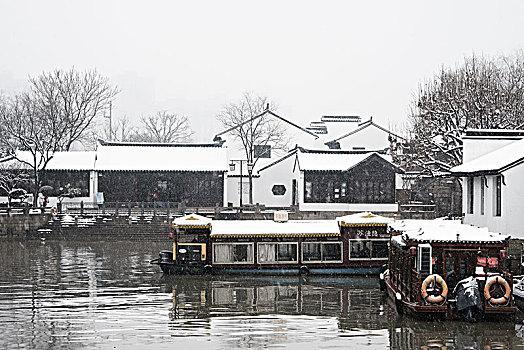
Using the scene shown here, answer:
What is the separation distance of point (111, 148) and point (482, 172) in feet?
116

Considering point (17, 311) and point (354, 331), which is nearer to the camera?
point (354, 331)

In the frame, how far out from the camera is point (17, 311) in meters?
22.2

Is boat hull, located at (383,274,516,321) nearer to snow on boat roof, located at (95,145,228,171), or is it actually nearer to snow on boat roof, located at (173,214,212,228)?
snow on boat roof, located at (173,214,212,228)

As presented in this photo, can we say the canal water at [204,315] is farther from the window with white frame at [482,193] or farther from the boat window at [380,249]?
the window with white frame at [482,193]

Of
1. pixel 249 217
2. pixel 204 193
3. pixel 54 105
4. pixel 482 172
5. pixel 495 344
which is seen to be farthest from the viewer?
pixel 54 105

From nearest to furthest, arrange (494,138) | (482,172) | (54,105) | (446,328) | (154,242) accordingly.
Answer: (446,328) → (482,172) → (494,138) → (154,242) → (54,105)

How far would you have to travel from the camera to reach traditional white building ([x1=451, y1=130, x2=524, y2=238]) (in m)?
27.8

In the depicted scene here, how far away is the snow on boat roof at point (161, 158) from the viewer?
5600cm

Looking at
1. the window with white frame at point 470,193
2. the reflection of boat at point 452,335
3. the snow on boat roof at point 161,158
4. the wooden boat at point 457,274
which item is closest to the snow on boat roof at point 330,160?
the snow on boat roof at point 161,158

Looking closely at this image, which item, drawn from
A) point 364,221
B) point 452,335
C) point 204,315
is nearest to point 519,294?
point 452,335

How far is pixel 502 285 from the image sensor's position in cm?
1950

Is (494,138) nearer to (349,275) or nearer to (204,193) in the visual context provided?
(349,275)

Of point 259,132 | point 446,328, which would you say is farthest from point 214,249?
point 259,132

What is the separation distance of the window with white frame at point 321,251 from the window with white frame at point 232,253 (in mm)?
2181
